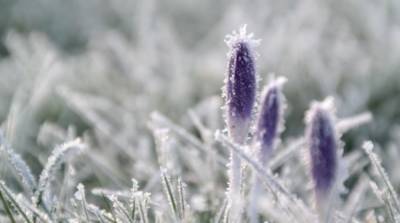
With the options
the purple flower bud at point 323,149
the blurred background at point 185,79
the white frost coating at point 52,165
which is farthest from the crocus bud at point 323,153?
Result: the blurred background at point 185,79

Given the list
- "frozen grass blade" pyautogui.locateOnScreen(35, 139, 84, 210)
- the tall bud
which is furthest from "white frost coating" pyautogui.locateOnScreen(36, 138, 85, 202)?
the tall bud

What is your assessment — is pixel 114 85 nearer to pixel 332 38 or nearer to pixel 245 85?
pixel 332 38

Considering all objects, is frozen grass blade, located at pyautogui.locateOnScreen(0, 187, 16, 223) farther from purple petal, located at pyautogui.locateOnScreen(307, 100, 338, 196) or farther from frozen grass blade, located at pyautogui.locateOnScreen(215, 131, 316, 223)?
purple petal, located at pyautogui.locateOnScreen(307, 100, 338, 196)

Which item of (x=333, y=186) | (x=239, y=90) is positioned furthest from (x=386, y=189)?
(x=239, y=90)

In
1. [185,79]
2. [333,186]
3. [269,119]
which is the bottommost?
[333,186]

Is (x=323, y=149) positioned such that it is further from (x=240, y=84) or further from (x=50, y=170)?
(x=50, y=170)

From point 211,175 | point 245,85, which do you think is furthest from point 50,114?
point 245,85
